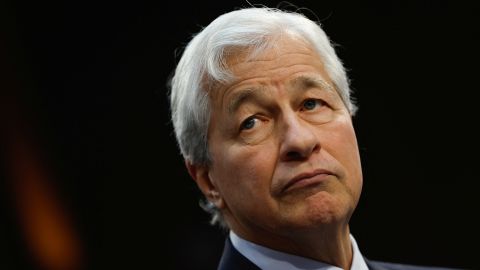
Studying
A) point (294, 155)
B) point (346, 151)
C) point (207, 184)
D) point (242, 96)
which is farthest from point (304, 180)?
point (207, 184)

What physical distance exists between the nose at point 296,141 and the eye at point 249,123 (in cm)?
9

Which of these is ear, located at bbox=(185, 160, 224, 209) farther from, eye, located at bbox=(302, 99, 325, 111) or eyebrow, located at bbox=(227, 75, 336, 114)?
eye, located at bbox=(302, 99, 325, 111)

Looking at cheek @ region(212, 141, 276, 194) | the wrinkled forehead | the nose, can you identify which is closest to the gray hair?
the wrinkled forehead

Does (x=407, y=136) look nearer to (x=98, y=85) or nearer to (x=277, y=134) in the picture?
(x=98, y=85)

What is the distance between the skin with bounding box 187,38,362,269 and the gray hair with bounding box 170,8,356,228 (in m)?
0.03

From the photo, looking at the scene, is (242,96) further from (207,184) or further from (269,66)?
(207,184)

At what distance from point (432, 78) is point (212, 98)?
2.15 metres

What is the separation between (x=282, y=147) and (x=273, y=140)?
0.18 feet

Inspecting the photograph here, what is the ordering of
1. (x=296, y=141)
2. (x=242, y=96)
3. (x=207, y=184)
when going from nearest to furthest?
(x=296, y=141)
(x=242, y=96)
(x=207, y=184)

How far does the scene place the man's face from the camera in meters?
1.78

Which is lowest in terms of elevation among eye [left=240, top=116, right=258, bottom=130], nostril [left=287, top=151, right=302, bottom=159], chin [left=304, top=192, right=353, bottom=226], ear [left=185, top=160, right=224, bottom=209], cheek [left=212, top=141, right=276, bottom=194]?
ear [left=185, top=160, right=224, bottom=209]

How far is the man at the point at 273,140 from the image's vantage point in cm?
179

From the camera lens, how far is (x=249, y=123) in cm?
188

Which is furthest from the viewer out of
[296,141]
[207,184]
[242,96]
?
[207,184]
